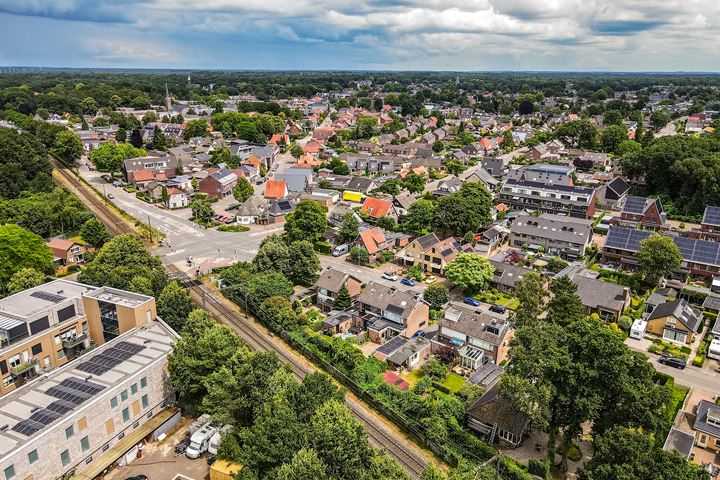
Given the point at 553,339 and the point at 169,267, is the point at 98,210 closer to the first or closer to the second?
the point at 169,267

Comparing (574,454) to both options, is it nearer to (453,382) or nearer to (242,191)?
(453,382)

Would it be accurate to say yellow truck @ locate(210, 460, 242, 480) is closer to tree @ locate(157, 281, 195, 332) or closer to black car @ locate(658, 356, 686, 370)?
tree @ locate(157, 281, 195, 332)

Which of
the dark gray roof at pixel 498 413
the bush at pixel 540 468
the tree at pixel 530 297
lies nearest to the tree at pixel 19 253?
the dark gray roof at pixel 498 413

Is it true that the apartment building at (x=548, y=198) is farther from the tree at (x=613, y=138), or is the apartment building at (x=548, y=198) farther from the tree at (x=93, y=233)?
the tree at (x=93, y=233)

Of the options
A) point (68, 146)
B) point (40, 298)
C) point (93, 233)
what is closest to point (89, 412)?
point (40, 298)

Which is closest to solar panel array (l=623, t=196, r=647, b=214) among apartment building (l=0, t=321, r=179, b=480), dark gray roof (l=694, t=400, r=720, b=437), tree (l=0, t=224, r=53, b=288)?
dark gray roof (l=694, t=400, r=720, b=437)

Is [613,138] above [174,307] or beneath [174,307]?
above
